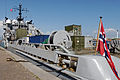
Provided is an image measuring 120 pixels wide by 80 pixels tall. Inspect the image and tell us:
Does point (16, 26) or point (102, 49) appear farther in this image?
point (16, 26)

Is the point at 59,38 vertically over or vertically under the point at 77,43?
over

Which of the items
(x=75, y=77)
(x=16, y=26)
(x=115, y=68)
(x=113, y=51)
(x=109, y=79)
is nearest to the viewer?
(x=109, y=79)

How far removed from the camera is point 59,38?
14.4m

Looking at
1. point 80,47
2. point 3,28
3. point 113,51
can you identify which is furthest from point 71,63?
point 3,28

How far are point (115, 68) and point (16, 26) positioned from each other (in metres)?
36.3

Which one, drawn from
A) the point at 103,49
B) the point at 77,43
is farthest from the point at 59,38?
the point at 103,49

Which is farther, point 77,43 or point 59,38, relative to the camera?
point 77,43

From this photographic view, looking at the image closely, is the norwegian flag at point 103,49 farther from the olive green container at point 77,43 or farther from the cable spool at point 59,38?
the olive green container at point 77,43

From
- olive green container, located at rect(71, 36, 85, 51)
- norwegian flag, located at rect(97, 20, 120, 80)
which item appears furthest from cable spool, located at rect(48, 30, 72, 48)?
norwegian flag, located at rect(97, 20, 120, 80)

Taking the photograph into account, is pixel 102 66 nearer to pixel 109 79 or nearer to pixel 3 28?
pixel 109 79

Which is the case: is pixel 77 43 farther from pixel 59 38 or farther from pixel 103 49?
pixel 103 49

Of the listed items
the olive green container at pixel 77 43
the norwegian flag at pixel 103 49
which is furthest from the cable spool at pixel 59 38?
the norwegian flag at pixel 103 49

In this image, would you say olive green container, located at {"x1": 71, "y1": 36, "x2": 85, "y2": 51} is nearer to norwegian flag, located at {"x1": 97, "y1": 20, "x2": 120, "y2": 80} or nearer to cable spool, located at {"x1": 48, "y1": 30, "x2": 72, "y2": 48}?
cable spool, located at {"x1": 48, "y1": 30, "x2": 72, "y2": 48}

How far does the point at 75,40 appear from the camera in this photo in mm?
21344
